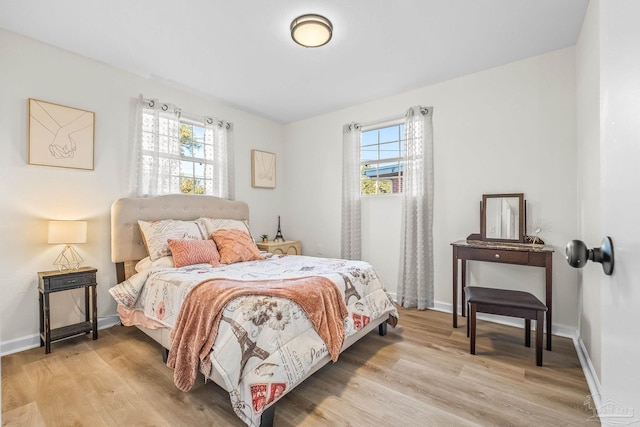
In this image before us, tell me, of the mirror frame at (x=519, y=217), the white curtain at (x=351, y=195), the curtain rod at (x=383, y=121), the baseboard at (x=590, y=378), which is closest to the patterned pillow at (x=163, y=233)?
the white curtain at (x=351, y=195)

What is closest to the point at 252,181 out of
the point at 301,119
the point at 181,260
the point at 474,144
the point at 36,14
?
the point at 301,119

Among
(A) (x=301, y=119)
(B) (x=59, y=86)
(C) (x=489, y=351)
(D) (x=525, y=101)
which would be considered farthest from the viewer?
(A) (x=301, y=119)

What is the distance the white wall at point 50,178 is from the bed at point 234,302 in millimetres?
277

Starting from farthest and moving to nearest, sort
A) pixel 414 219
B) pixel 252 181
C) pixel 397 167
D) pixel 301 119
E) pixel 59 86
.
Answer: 1. pixel 301 119
2. pixel 252 181
3. pixel 397 167
4. pixel 414 219
5. pixel 59 86

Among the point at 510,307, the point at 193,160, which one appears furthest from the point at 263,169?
the point at 510,307

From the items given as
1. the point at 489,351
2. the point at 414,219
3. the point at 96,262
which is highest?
the point at 414,219

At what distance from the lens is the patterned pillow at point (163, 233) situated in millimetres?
2832

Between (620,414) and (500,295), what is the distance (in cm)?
210

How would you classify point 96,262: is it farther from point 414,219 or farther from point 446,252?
point 446,252

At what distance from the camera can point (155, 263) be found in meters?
2.71

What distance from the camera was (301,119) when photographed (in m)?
4.70

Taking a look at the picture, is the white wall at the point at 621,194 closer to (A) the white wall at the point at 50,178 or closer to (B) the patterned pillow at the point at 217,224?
(B) the patterned pillow at the point at 217,224

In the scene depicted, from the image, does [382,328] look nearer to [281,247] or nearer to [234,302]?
[234,302]

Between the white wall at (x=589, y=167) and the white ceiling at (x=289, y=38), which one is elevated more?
the white ceiling at (x=289, y=38)
